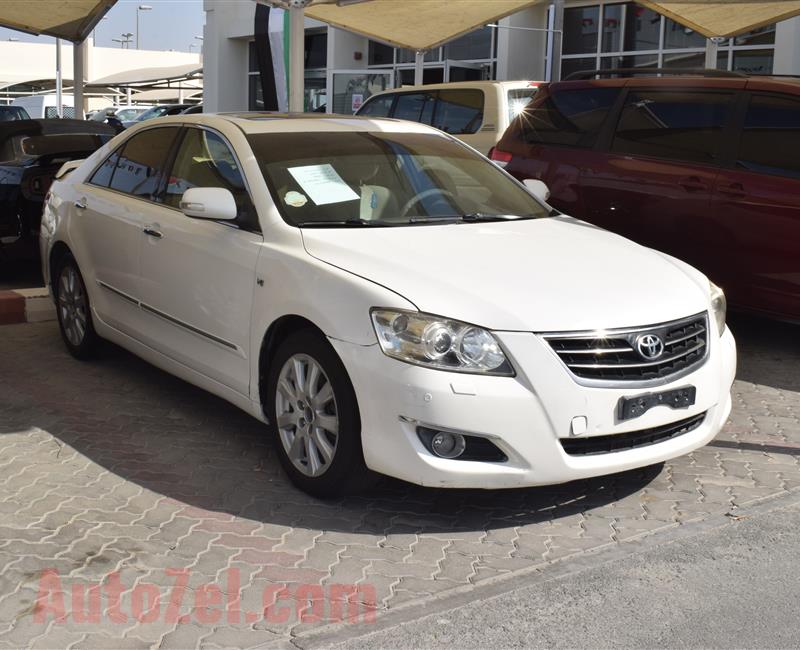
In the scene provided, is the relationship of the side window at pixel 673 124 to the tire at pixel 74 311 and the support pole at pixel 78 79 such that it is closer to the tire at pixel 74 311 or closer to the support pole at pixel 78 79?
the tire at pixel 74 311

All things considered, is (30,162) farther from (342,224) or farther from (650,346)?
(650,346)

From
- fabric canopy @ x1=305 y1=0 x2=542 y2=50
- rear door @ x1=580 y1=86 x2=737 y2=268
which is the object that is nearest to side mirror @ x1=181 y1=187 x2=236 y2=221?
rear door @ x1=580 y1=86 x2=737 y2=268

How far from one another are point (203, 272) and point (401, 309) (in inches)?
57.3

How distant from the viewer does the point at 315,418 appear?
15.0 ft

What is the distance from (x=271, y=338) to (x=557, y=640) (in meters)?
1.97

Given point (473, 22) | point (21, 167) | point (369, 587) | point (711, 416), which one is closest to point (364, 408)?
point (369, 587)

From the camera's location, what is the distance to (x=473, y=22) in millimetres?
16969

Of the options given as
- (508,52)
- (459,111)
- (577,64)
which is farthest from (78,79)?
(577,64)

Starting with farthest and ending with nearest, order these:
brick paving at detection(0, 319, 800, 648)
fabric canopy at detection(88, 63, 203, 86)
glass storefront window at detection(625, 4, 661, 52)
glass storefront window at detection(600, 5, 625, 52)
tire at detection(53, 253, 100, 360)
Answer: fabric canopy at detection(88, 63, 203, 86), glass storefront window at detection(600, 5, 625, 52), glass storefront window at detection(625, 4, 661, 52), tire at detection(53, 253, 100, 360), brick paving at detection(0, 319, 800, 648)

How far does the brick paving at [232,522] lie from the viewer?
11.9ft

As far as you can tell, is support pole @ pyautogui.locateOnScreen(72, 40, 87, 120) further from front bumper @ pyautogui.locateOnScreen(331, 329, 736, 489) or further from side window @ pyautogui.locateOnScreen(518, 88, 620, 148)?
front bumper @ pyautogui.locateOnScreen(331, 329, 736, 489)

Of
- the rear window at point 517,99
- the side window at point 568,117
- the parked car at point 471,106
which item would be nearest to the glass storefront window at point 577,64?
the parked car at point 471,106

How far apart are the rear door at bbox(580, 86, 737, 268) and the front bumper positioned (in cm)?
346

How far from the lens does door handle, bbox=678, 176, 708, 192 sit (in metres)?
7.45
